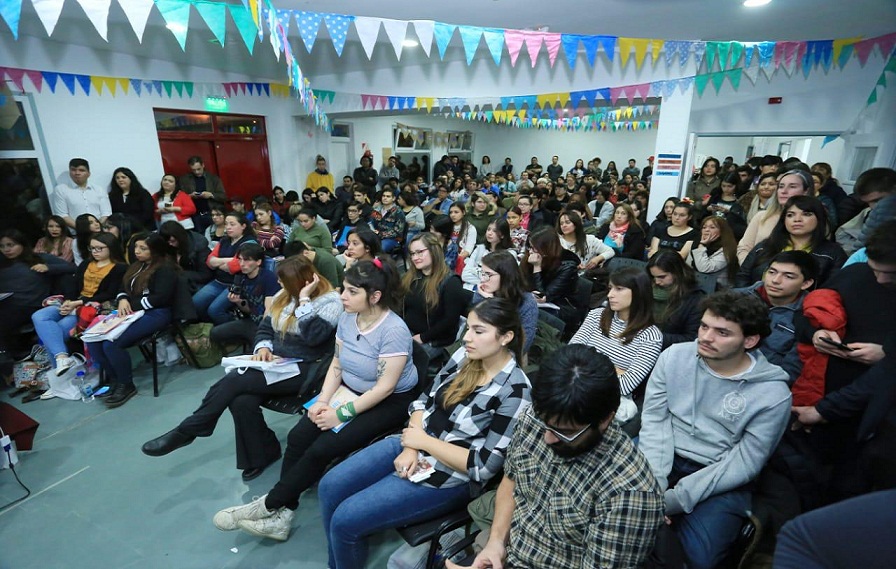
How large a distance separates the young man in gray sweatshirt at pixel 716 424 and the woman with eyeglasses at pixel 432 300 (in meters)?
1.42

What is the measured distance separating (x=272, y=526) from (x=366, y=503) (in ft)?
2.26

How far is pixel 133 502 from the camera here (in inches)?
87.2

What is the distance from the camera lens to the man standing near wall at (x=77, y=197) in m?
4.99

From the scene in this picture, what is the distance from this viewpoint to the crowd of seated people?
137 cm

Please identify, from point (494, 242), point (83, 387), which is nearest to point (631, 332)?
point (494, 242)

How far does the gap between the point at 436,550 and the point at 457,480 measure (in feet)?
0.78

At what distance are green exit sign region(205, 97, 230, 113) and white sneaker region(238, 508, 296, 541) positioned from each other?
6864 mm

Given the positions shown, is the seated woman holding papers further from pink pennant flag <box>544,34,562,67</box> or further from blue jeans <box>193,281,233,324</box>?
pink pennant flag <box>544,34,562,67</box>

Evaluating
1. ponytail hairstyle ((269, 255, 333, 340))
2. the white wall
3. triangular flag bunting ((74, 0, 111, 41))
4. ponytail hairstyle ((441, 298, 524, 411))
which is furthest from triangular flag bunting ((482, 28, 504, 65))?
the white wall

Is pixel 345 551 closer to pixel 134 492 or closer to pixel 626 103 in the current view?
pixel 134 492

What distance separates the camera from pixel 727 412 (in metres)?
1.47

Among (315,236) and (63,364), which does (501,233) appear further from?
(63,364)

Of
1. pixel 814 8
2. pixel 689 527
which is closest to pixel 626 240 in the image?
pixel 814 8

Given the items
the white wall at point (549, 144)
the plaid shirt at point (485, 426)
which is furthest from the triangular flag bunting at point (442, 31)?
the white wall at point (549, 144)
